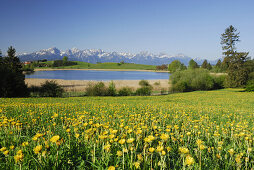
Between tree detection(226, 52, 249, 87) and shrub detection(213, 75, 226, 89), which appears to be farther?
shrub detection(213, 75, 226, 89)

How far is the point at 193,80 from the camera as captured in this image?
49531 mm

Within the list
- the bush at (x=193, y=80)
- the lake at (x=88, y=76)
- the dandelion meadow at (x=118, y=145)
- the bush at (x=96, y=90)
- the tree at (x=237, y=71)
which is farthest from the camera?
the lake at (x=88, y=76)

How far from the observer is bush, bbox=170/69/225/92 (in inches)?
1871

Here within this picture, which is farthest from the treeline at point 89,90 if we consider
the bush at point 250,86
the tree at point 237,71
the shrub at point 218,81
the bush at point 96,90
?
the shrub at point 218,81

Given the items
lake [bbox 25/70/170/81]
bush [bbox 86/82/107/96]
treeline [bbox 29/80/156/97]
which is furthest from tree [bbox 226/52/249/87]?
lake [bbox 25/70/170/81]

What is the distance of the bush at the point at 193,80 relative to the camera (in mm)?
47516

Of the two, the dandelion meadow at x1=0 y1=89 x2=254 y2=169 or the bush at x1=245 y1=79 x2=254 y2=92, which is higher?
the dandelion meadow at x1=0 y1=89 x2=254 y2=169

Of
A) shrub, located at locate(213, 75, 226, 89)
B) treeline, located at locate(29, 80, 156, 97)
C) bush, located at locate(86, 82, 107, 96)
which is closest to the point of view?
treeline, located at locate(29, 80, 156, 97)

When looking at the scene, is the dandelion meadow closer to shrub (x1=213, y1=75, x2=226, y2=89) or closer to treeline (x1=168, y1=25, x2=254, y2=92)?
treeline (x1=168, y1=25, x2=254, y2=92)

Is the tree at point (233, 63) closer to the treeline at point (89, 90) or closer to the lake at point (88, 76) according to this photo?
the treeline at point (89, 90)

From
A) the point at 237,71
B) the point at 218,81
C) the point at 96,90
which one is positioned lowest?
the point at 96,90

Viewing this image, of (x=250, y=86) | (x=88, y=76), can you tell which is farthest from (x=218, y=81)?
(x=88, y=76)

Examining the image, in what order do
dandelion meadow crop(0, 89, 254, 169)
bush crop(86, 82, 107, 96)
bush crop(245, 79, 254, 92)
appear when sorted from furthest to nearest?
bush crop(245, 79, 254, 92)
bush crop(86, 82, 107, 96)
dandelion meadow crop(0, 89, 254, 169)

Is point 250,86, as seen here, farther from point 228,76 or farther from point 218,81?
point 218,81
